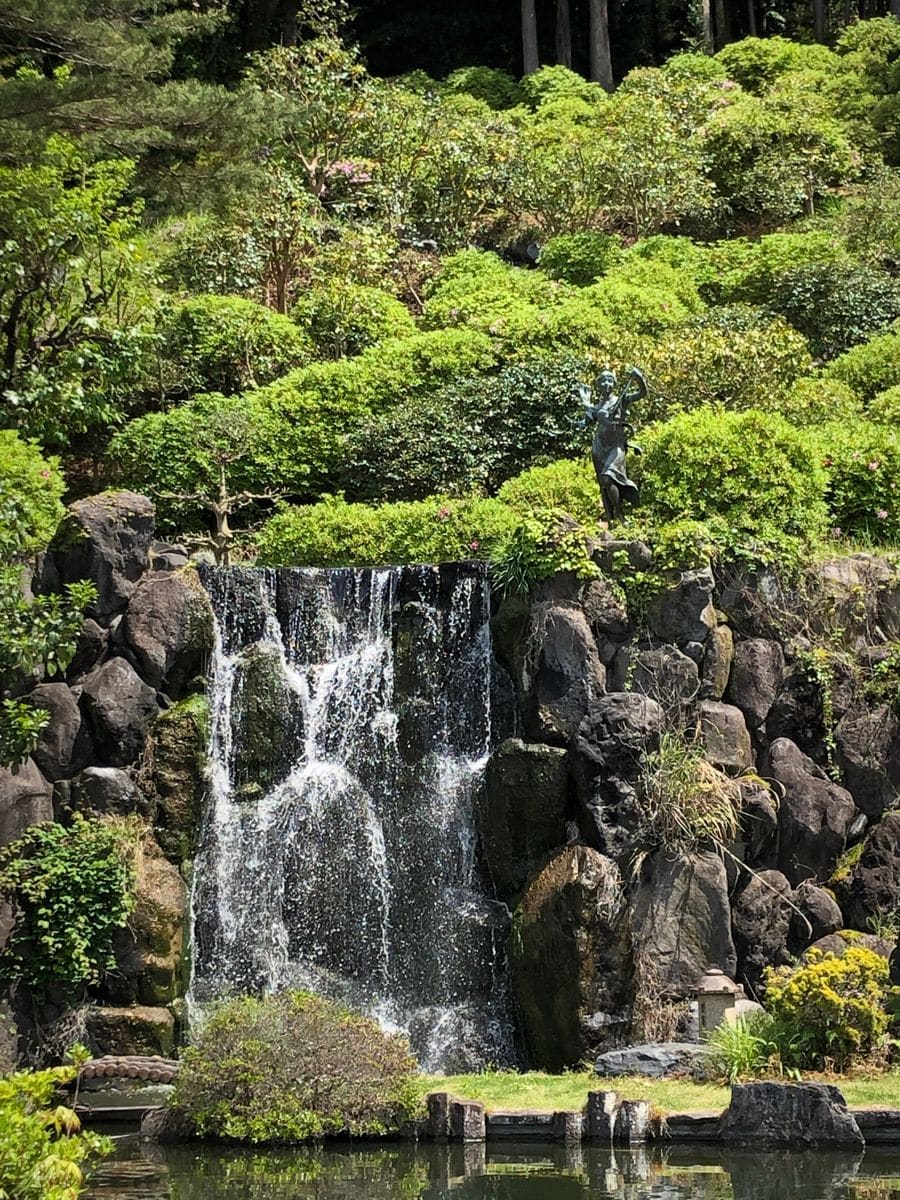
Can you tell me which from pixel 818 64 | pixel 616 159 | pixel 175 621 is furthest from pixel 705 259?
pixel 175 621

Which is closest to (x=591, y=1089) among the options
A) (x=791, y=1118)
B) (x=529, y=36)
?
(x=791, y=1118)

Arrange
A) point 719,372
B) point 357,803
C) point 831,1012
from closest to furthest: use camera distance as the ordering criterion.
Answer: point 831,1012 → point 357,803 → point 719,372

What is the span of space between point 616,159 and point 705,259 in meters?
2.79

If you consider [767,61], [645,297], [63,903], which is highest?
[767,61]

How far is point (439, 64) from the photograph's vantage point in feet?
141

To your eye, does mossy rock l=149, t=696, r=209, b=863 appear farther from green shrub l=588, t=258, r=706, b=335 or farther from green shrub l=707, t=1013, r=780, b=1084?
green shrub l=588, t=258, r=706, b=335

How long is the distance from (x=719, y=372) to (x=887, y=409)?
7.43 ft

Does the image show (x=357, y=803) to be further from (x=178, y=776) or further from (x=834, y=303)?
(x=834, y=303)

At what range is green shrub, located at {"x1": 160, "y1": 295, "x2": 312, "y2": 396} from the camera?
2470 centimetres

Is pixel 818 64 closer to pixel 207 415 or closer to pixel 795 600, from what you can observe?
pixel 207 415

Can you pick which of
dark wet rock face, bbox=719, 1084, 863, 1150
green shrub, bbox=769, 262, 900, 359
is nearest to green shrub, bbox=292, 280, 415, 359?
green shrub, bbox=769, 262, 900, 359

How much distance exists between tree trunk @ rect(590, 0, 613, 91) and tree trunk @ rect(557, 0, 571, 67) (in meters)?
1.15

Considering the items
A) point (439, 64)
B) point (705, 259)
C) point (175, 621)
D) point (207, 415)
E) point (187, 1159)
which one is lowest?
point (187, 1159)

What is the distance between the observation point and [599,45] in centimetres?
4012
